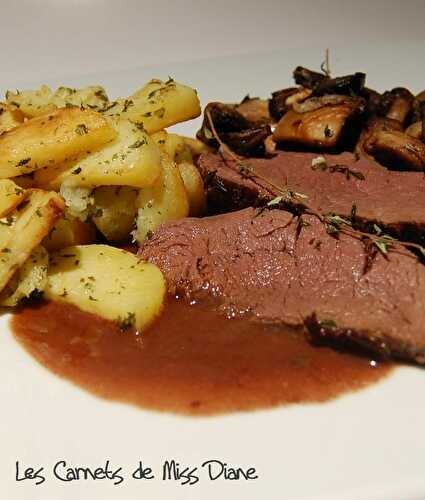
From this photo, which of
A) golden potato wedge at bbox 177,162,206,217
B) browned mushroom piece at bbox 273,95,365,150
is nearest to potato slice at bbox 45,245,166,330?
golden potato wedge at bbox 177,162,206,217

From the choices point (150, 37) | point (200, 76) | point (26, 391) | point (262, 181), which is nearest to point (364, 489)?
point (26, 391)

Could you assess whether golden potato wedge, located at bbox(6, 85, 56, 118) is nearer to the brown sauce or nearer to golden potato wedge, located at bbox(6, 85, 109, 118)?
golden potato wedge, located at bbox(6, 85, 109, 118)

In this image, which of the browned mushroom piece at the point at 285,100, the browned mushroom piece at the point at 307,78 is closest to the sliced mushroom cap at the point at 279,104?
the browned mushroom piece at the point at 285,100

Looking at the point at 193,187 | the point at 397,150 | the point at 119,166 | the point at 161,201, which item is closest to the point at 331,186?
the point at 397,150

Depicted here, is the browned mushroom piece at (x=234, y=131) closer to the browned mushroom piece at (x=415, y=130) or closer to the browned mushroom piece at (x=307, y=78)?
the browned mushroom piece at (x=307, y=78)

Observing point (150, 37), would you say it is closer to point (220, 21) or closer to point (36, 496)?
point (220, 21)
